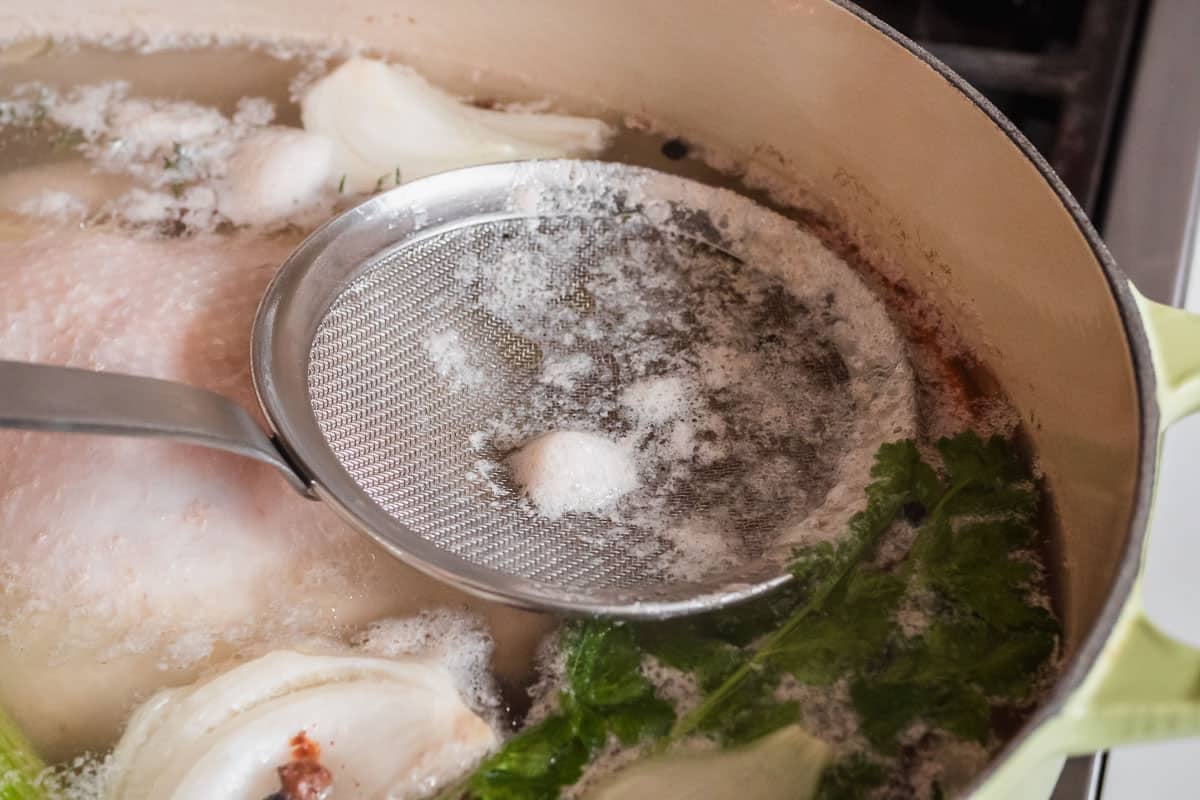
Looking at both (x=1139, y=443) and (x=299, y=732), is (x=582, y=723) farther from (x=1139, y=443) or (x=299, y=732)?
(x=1139, y=443)

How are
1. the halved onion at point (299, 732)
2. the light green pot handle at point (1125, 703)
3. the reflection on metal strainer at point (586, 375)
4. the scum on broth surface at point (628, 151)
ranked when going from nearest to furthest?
1. the light green pot handle at point (1125, 703)
2. the halved onion at point (299, 732)
3. the reflection on metal strainer at point (586, 375)
4. the scum on broth surface at point (628, 151)

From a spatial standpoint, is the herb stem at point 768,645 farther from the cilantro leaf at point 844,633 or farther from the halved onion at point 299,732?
the halved onion at point 299,732

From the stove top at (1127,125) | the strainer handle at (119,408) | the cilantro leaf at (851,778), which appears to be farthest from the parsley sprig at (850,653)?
the strainer handle at (119,408)

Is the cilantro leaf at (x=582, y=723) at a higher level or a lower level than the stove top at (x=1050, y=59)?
lower

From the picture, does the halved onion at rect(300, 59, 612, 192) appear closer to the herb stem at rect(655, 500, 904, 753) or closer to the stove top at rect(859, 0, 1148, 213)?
the stove top at rect(859, 0, 1148, 213)

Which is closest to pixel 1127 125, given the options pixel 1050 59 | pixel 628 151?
pixel 1050 59

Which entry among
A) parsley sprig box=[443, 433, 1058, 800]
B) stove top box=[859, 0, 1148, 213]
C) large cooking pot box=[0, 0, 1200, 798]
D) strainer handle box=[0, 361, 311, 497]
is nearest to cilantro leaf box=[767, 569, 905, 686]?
parsley sprig box=[443, 433, 1058, 800]
